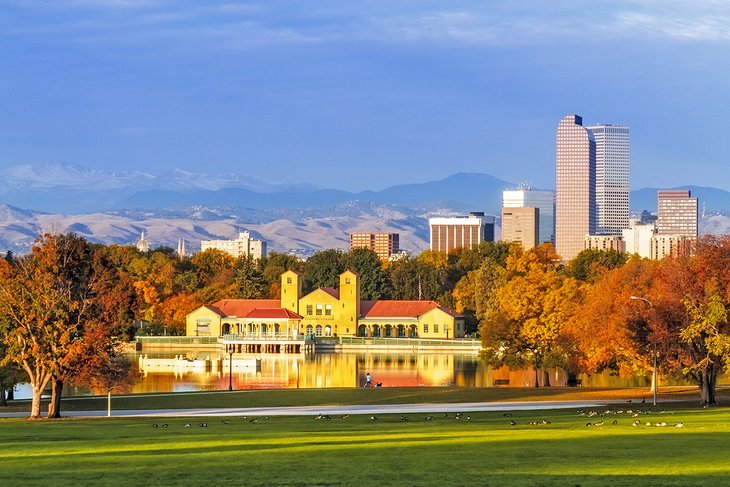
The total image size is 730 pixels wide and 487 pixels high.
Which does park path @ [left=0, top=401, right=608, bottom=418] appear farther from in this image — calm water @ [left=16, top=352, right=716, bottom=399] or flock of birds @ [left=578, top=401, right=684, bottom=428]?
calm water @ [left=16, top=352, right=716, bottom=399]

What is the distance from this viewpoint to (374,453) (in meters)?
26.2

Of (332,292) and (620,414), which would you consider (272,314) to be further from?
(620,414)

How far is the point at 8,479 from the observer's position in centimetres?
2230

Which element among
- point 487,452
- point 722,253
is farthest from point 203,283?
point 487,452

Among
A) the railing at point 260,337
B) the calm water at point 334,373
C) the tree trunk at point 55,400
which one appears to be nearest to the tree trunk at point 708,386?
the calm water at point 334,373

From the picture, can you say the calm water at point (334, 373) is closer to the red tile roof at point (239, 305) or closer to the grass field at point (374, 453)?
the red tile roof at point (239, 305)

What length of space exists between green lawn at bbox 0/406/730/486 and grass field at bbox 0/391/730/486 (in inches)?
1.0

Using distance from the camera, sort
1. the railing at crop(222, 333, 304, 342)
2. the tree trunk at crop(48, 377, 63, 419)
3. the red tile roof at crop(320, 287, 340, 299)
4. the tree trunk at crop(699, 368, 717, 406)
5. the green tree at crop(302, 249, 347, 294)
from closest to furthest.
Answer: the tree trunk at crop(48, 377, 63, 419), the tree trunk at crop(699, 368, 717, 406), the railing at crop(222, 333, 304, 342), the red tile roof at crop(320, 287, 340, 299), the green tree at crop(302, 249, 347, 294)

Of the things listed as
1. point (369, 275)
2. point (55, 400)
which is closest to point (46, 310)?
point (55, 400)

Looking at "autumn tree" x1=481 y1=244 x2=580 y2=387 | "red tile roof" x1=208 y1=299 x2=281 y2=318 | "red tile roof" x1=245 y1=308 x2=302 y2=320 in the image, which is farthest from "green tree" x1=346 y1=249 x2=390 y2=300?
"autumn tree" x1=481 y1=244 x2=580 y2=387

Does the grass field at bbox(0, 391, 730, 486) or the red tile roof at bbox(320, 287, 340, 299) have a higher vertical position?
the red tile roof at bbox(320, 287, 340, 299)

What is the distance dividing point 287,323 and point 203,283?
25.3m

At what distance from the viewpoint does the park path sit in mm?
46062

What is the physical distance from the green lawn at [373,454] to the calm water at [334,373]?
37805 mm
